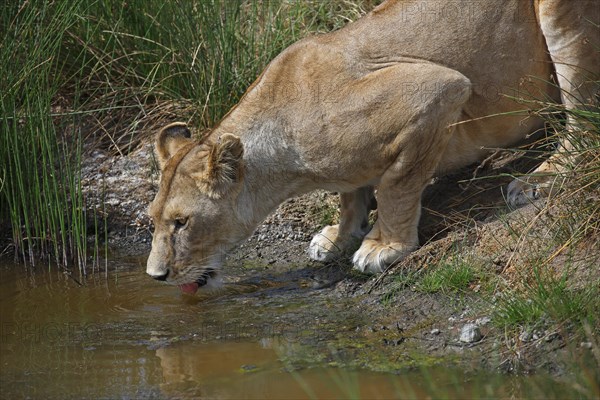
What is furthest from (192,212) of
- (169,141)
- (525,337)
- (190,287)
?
(525,337)

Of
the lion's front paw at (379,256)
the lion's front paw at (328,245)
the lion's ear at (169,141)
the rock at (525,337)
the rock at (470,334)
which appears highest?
the lion's ear at (169,141)

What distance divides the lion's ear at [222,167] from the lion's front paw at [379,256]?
2.99 ft

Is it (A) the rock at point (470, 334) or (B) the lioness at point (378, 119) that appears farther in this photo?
(B) the lioness at point (378, 119)

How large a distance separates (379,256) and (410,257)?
0.19 m

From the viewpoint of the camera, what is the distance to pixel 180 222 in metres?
6.30

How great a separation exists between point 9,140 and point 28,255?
2.79ft

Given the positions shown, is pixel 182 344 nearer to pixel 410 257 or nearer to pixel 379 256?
pixel 379 256

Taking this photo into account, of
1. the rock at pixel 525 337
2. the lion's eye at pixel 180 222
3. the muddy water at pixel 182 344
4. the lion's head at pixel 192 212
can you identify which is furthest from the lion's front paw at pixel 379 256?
the rock at pixel 525 337

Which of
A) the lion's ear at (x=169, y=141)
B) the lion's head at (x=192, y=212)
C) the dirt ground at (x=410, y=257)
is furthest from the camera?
the lion's ear at (x=169, y=141)

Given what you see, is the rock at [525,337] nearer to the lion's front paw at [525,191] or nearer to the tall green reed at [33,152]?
the lion's front paw at [525,191]

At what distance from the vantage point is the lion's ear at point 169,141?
6645mm

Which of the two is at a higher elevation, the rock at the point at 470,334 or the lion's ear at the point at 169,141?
the lion's ear at the point at 169,141

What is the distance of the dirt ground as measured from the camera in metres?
5.13

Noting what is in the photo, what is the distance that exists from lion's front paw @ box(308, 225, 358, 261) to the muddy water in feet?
0.87
